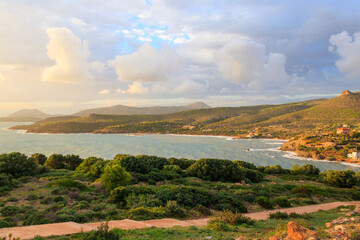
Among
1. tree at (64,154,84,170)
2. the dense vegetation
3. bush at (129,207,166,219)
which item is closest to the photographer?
bush at (129,207,166,219)

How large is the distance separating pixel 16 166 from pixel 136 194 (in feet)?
52.5

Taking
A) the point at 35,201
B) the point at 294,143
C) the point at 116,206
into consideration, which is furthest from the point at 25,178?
the point at 294,143

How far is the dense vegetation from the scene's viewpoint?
11.8 metres

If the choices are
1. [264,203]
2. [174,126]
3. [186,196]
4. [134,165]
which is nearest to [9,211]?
[186,196]

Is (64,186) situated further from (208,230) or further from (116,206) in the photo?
(208,230)

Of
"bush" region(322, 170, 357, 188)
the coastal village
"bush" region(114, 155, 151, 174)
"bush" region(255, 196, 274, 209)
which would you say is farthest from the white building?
"bush" region(114, 155, 151, 174)

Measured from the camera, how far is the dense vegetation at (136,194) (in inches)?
466

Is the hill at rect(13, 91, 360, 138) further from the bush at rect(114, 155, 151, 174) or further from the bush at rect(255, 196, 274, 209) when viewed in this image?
the bush at rect(255, 196, 274, 209)

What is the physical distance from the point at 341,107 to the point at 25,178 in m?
143

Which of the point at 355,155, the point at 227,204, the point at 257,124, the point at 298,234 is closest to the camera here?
the point at 298,234

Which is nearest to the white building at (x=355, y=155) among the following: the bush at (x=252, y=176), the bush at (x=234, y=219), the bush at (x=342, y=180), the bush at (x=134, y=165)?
the bush at (x=342, y=180)

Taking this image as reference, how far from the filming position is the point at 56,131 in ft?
444

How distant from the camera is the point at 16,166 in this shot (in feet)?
76.7

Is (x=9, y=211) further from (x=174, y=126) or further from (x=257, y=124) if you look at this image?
(x=174, y=126)
